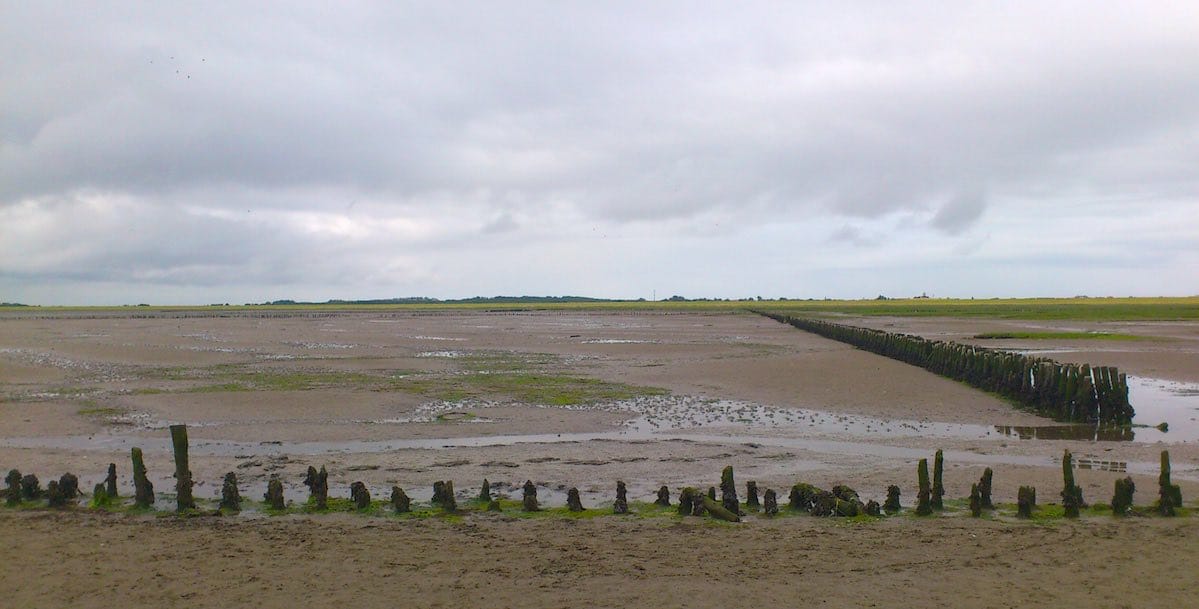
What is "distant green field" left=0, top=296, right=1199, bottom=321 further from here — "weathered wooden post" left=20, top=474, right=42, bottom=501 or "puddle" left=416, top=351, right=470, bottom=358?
"weathered wooden post" left=20, top=474, right=42, bottom=501

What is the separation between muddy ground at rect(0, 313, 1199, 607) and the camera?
26.4ft

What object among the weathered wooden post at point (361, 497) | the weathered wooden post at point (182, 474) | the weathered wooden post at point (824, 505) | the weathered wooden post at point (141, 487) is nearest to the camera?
the weathered wooden post at point (824, 505)

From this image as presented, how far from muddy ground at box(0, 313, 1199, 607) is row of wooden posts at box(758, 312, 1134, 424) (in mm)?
980

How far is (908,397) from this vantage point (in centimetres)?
2316

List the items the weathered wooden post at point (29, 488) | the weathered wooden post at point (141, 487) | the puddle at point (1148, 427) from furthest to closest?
1. the puddle at point (1148, 427)
2. the weathered wooden post at point (29, 488)
3. the weathered wooden post at point (141, 487)

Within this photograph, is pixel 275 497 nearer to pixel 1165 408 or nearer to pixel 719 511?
pixel 719 511

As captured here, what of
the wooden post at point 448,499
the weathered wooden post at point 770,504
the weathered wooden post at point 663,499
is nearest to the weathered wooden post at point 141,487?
the wooden post at point 448,499

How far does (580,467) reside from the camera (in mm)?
13922

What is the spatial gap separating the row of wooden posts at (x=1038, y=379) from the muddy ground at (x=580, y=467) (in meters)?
0.98

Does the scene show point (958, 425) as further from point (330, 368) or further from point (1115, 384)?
point (330, 368)

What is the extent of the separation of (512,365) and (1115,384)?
2011cm

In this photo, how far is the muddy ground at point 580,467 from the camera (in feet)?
26.4

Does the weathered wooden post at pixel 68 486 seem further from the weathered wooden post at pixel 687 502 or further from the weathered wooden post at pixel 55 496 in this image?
the weathered wooden post at pixel 687 502

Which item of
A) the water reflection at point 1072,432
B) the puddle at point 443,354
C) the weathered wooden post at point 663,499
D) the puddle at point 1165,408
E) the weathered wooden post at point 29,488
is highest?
the puddle at point 443,354
